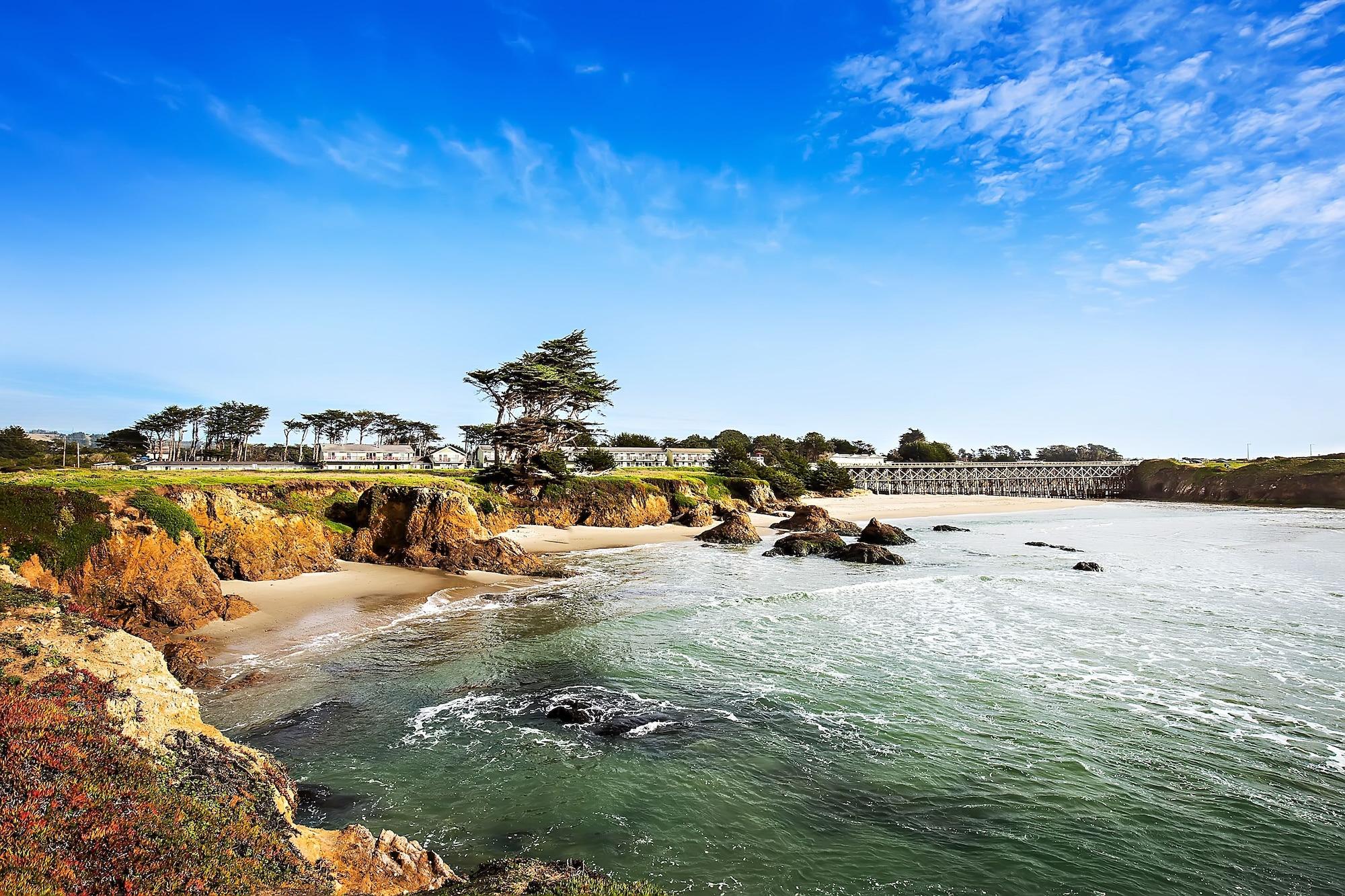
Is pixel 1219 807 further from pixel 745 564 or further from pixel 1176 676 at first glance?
pixel 745 564

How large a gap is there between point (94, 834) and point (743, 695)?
1183 cm

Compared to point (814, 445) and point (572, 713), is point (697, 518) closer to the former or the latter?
point (572, 713)

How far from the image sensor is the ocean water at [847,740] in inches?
344

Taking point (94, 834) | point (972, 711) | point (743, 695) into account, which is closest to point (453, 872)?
point (94, 834)

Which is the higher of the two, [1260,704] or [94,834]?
[94,834]

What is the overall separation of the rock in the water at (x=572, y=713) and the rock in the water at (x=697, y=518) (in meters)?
42.1

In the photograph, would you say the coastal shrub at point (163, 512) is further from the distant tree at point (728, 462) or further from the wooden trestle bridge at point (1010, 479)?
the wooden trestle bridge at point (1010, 479)

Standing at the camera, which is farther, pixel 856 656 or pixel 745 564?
pixel 745 564

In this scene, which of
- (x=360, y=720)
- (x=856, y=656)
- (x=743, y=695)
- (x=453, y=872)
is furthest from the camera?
(x=856, y=656)

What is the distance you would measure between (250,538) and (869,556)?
3148 cm

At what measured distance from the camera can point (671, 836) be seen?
9039 mm

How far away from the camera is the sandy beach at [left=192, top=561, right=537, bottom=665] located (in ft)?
60.1

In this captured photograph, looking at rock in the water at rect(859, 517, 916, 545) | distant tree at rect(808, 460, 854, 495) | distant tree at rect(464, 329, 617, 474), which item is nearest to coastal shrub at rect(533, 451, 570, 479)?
distant tree at rect(464, 329, 617, 474)

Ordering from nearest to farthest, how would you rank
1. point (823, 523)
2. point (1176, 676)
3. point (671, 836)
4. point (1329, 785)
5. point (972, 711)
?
point (671, 836) < point (1329, 785) < point (972, 711) < point (1176, 676) < point (823, 523)
